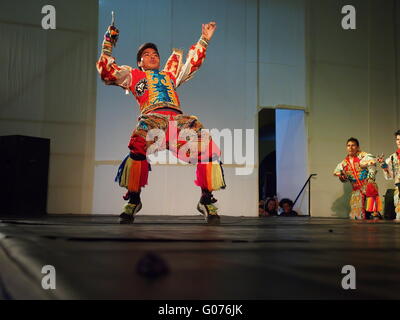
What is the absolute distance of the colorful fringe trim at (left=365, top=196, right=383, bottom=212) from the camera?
5555 millimetres

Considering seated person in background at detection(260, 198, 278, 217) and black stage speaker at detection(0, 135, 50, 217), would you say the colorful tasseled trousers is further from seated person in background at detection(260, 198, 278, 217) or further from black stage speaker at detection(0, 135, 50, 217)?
seated person in background at detection(260, 198, 278, 217)

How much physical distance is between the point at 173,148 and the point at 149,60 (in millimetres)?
788

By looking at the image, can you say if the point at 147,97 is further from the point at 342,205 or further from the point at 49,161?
the point at 342,205

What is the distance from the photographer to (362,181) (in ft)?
18.9

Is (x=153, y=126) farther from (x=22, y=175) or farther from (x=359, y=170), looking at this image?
(x=359, y=170)

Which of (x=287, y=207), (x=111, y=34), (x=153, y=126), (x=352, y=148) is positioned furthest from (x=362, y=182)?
(x=111, y=34)

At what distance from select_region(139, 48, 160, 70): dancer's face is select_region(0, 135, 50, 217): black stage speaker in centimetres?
228

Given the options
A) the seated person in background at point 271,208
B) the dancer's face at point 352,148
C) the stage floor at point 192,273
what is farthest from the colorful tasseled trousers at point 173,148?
the seated person in background at point 271,208

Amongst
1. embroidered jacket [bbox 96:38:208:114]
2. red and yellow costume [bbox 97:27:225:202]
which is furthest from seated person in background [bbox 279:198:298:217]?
red and yellow costume [bbox 97:27:225:202]

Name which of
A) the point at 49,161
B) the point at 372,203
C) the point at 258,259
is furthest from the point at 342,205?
the point at 258,259

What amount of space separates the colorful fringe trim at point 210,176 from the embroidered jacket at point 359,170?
3.36m

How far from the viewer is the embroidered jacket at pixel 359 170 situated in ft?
18.7

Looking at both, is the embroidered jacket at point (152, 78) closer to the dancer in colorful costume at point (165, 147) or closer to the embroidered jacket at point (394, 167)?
the dancer in colorful costume at point (165, 147)
